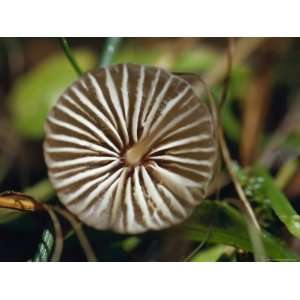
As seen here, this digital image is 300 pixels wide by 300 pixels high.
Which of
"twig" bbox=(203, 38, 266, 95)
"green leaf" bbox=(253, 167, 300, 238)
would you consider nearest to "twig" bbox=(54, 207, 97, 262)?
"green leaf" bbox=(253, 167, 300, 238)

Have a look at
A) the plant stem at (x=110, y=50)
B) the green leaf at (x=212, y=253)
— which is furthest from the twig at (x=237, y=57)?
the green leaf at (x=212, y=253)

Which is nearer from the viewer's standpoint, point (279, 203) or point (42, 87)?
point (279, 203)

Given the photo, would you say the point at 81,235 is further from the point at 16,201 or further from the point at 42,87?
the point at 42,87

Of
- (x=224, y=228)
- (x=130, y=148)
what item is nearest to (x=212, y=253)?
(x=224, y=228)

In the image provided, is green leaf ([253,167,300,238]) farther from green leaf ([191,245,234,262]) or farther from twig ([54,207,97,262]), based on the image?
twig ([54,207,97,262])

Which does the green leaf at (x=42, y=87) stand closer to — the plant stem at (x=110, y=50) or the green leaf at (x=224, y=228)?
the plant stem at (x=110, y=50)
